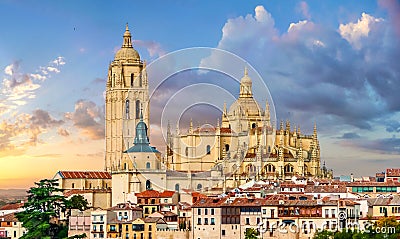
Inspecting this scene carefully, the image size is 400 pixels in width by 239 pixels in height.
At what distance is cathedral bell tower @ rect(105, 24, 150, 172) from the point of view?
91375mm

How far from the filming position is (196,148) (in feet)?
282

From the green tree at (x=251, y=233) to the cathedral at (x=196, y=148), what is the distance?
17316mm

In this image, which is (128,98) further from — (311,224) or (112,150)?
(311,224)

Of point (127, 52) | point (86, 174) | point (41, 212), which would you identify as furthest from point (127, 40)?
point (41, 212)

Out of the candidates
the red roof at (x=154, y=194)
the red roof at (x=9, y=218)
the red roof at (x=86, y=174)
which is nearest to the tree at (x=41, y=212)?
the red roof at (x=9, y=218)

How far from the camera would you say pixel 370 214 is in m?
57.3

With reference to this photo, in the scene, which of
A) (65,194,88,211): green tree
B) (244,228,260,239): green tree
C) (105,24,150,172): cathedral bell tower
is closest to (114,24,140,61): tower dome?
(105,24,150,172): cathedral bell tower

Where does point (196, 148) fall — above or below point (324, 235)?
above

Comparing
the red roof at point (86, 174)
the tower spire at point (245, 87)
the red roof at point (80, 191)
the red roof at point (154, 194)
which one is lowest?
the red roof at point (154, 194)

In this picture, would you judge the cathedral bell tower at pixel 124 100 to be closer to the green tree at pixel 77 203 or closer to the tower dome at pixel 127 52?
the tower dome at pixel 127 52

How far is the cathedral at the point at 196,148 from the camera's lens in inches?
3054

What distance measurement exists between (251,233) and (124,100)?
3812 centimetres

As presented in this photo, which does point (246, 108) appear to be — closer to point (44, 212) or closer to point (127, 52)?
point (127, 52)

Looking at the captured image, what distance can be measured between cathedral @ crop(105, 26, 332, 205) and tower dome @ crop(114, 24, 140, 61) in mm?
80
